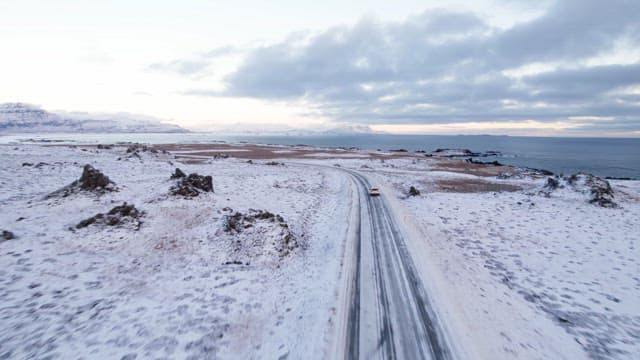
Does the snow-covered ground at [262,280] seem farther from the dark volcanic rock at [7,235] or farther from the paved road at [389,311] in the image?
the paved road at [389,311]

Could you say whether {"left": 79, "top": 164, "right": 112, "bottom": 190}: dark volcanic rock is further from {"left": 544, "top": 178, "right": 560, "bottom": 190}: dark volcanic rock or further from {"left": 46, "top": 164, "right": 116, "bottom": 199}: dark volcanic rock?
{"left": 544, "top": 178, "right": 560, "bottom": 190}: dark volcanic rock

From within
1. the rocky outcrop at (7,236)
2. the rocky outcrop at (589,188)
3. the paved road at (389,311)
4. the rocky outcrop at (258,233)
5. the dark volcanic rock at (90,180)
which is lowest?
the paved road at (389,311)

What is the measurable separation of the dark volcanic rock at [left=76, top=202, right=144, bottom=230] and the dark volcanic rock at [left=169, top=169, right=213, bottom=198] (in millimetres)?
4847

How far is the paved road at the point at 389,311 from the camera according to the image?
27.3 ft

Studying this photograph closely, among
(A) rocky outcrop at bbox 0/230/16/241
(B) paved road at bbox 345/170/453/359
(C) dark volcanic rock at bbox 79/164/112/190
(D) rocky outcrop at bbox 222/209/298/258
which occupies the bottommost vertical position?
(B) paved road at bbox 345/170/453/359

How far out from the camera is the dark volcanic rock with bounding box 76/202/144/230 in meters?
14.7

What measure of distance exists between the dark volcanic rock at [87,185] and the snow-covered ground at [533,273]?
20986mm

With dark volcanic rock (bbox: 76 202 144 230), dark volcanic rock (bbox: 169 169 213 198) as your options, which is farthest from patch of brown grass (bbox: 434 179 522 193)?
dark volcanic rock (bbox: 76 202 144 230)

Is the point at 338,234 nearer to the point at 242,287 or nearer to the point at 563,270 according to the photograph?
the point at 242,287

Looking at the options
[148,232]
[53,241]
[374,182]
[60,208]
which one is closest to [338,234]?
[148,232]

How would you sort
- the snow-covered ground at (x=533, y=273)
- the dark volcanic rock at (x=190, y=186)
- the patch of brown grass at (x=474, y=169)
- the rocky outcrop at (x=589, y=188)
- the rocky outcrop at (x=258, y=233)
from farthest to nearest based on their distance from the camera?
the patch of brown grass at (x=474, y=169)
the rocky outcrop at (x=589, y=188)
the dark volcanic rock at (x=190, y=186)
the rocky outcrop at (x=258, y=233)
the snow-covered ground at (x=533, y=273)

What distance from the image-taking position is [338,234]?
1830 centimetres

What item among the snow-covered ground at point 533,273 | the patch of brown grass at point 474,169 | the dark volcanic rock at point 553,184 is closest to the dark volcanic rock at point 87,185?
the snow-covered ground at point 533,273

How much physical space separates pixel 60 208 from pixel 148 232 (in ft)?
22.2
